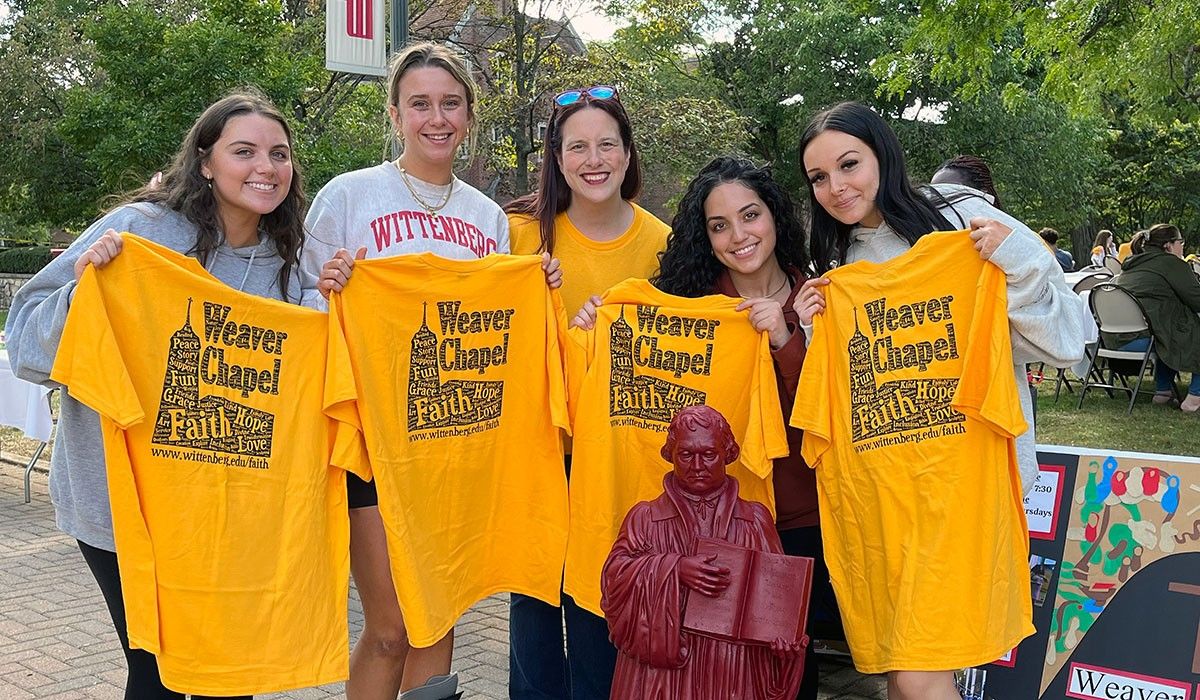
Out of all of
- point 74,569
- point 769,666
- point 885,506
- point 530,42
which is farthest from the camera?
point 530,42

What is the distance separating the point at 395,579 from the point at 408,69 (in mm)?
1750

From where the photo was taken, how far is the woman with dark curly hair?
3.53 meters

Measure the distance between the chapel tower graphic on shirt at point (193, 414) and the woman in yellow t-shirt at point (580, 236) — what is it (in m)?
1.20

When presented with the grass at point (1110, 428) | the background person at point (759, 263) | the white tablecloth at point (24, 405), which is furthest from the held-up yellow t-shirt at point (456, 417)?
the grass at point (1110, 428)

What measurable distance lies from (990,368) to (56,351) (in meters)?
2.79

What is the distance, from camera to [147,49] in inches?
549

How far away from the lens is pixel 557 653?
3.94 metres

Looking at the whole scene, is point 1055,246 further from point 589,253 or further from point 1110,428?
point 589,253

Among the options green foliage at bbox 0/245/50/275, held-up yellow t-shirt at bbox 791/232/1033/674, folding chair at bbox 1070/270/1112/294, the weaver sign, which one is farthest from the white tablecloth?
green foliage at bbox 0/245/50/275

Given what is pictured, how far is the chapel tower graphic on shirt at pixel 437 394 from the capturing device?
3461mm

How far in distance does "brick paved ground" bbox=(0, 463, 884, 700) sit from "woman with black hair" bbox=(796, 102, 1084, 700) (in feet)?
5.37

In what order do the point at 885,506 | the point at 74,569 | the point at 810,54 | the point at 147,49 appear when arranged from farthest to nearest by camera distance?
the point at 810,54
the point at 147,49
the point at 74,569
the point at 885,506

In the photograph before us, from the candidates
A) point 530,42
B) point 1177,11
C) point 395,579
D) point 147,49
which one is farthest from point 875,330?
point 530,42

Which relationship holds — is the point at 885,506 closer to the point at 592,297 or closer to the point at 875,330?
the point at 875,330
